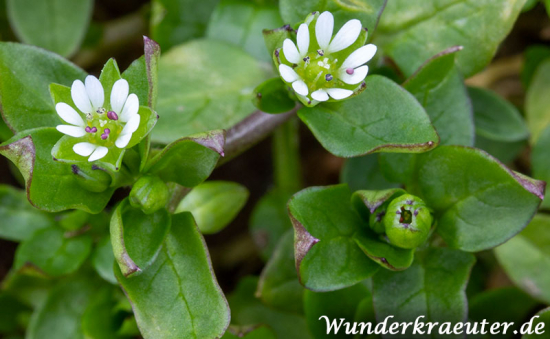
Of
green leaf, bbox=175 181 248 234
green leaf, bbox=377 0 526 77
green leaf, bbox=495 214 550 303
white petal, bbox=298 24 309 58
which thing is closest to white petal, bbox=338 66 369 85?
white petal, bbox=298 24 309 58

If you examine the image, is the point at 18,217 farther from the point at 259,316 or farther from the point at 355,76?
the point at 355,76

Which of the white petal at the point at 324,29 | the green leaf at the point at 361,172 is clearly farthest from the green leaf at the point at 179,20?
the white petal at the point at 324,29

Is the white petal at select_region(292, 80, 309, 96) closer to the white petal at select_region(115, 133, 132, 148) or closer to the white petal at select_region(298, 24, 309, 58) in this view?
the white petal at select_region(298, 24, 309, 58)

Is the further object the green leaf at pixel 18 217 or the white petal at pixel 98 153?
the green leaf at pixel 18 217

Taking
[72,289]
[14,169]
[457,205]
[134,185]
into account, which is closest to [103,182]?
[134,185]

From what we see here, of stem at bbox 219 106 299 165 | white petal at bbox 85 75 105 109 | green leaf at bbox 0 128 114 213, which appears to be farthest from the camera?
stem at bbox 219 106 299 165

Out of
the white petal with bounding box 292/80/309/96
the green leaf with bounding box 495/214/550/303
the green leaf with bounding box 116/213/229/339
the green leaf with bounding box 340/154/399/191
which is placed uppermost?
the white petal with bounding box 292/80/309/96

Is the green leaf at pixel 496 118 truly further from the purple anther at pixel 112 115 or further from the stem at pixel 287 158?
the purple anther at pixel 112 115
